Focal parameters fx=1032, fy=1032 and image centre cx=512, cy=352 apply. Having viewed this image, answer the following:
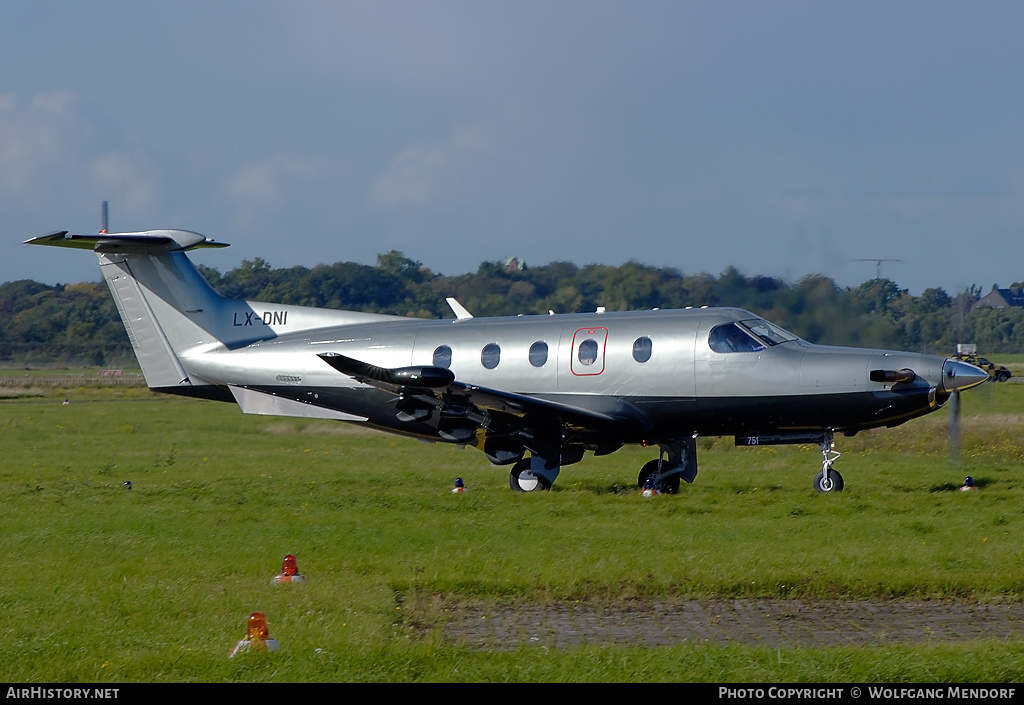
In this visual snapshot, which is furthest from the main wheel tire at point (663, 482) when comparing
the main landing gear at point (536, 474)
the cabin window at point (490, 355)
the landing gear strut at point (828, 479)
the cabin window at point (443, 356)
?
the cabin window at point (443, 356)

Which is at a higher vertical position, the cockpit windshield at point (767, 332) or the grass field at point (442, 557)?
the cockpit windshield at point (767, 332)

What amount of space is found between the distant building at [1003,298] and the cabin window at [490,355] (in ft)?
109

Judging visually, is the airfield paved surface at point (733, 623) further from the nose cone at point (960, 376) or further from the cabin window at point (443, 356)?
the cabin window at point (443, 356)

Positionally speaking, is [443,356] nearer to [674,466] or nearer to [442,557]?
[674,466]

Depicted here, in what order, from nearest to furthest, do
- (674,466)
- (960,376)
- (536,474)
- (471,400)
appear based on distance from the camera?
(960,376) < (471,400) < (536,474) < (674,466)

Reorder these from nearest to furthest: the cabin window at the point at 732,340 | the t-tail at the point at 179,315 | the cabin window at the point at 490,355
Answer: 1. the cabin window at the point at 732,340
2. the cabin window at the point at 490,355
3. the t-tail at the point at 179,315

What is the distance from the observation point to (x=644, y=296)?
28359mm

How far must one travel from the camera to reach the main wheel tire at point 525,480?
16578 millimetres

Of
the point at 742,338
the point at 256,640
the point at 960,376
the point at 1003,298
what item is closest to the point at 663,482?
the point at 742,338

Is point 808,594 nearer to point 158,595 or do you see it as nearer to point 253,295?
point 158,595

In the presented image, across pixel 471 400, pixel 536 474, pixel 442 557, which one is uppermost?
pixel 471 400

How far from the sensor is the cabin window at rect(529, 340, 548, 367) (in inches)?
672

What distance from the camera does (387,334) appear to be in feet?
60.7

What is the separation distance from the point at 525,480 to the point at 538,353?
6.91 feet
